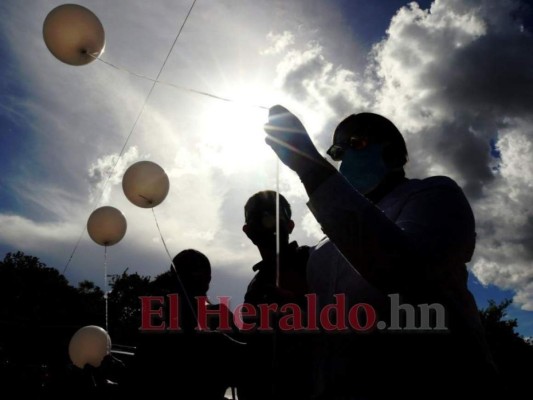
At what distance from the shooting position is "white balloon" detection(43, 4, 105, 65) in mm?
3908

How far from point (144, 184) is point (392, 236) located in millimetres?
3923

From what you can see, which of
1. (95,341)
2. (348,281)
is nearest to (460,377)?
(348,281)

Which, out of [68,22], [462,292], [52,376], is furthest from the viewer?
[52,376]

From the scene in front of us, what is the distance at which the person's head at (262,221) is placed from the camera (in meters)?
3.10

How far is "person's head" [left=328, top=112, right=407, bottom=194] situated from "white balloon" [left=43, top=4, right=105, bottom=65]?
128 inches

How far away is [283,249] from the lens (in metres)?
3.04

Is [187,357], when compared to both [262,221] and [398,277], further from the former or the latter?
[398,277]

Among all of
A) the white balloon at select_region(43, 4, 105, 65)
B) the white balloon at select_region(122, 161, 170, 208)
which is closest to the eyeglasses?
the white balloon at select_region(122, 161, 170, 208)

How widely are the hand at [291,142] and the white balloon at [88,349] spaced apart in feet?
12.3

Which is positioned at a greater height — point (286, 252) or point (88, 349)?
point (286, 252)

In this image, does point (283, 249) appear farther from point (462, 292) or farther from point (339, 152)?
point (462, 292)

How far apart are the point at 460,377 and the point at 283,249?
196cm

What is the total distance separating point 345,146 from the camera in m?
1.87

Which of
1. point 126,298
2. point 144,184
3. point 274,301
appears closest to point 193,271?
point 144,184
